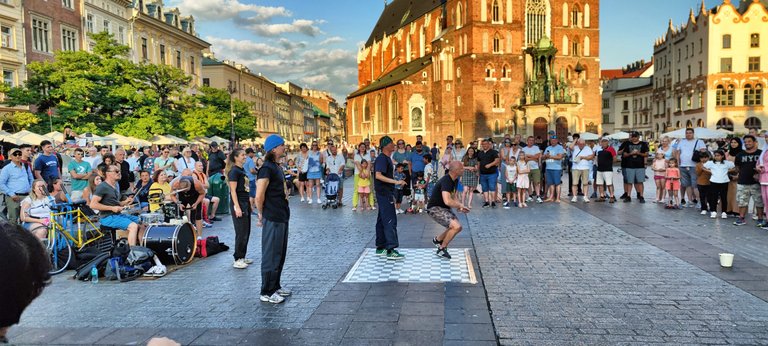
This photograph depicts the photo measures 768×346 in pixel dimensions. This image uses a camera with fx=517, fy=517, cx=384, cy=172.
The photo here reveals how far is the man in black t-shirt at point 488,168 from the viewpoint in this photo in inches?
559

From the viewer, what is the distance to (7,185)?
10.3m

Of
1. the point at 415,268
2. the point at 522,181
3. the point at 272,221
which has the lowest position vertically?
the point at 415,268

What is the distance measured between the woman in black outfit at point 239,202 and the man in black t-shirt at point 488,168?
316 inches

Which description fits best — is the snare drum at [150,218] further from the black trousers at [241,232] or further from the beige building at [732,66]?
the beige building at [732,66]

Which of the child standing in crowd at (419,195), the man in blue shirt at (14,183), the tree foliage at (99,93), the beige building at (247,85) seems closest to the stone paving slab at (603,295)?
the child standing in crowd at (419,195)

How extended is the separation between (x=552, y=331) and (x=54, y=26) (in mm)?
38571

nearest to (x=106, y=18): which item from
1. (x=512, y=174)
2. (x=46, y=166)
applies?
(x=46, y=166)

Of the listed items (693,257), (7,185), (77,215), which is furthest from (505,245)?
(7,185)

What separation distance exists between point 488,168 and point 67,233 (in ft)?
33.0

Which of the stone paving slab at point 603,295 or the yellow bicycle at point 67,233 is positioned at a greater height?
the yellow bicycle at point 67,233

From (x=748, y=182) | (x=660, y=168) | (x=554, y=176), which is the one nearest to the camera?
(x=748, y=182)

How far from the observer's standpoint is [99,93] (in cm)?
2728

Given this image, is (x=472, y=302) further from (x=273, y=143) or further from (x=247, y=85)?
(x=247, y=85)

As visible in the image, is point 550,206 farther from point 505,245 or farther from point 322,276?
point 322,276
